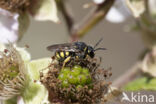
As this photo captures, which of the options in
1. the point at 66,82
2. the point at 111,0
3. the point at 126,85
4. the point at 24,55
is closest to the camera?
the point at 66,82

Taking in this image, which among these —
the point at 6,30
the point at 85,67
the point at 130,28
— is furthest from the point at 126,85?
the point at 6,30

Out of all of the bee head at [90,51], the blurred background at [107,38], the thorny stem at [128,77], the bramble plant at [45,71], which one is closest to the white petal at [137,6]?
the bramble plant at [45,71]

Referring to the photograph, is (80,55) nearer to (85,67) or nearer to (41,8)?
(85,67)

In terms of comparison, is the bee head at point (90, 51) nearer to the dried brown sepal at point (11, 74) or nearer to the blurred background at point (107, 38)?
the dried brown sepal at point (11, 74)

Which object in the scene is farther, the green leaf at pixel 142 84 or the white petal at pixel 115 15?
the white petal at pixel 115 15

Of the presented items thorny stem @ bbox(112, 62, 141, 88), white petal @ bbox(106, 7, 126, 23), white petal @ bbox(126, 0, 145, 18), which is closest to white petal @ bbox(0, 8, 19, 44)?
white petal @ bbox(126, 0, 145, 18)

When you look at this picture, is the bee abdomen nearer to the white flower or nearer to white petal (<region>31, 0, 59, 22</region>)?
white petal (<region>31, 0, 59, 22</region>)
